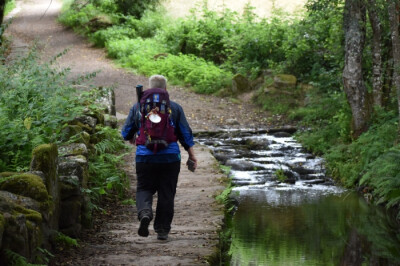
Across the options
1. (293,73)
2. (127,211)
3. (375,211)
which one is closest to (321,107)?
(293,73)

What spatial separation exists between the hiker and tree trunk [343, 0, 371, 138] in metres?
8.33

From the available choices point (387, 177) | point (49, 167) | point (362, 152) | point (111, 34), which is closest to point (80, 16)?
point (111, 34)

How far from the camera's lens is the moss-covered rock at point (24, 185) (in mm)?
5559

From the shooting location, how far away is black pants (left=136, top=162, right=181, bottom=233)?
666 centimetres

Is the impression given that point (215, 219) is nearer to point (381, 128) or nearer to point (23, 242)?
point (23, 242)

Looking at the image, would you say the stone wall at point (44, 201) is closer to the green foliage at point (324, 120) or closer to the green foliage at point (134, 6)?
the green foliage at point (324, 120)

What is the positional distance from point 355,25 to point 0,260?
1112 cm

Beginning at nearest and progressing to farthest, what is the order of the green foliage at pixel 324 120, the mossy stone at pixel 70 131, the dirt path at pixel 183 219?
the dirt path at pixel 183 219
the mossy stone at pixel 70 131
the green foliage at pixel 324 120

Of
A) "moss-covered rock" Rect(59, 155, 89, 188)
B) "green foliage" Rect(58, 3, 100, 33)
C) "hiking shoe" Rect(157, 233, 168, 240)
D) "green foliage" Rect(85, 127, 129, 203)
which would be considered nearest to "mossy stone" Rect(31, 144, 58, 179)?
"moss-covered rock" Rect(59, 155, 89, 188)

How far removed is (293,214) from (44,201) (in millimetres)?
6565

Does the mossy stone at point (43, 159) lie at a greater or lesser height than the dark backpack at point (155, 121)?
lesser

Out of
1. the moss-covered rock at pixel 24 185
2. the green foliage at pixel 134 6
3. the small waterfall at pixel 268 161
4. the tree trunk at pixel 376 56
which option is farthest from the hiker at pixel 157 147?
the green foliage at pixel 134 6

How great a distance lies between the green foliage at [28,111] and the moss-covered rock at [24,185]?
1047 millimetres

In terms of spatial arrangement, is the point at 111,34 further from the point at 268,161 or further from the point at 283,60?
the point at 268,161
